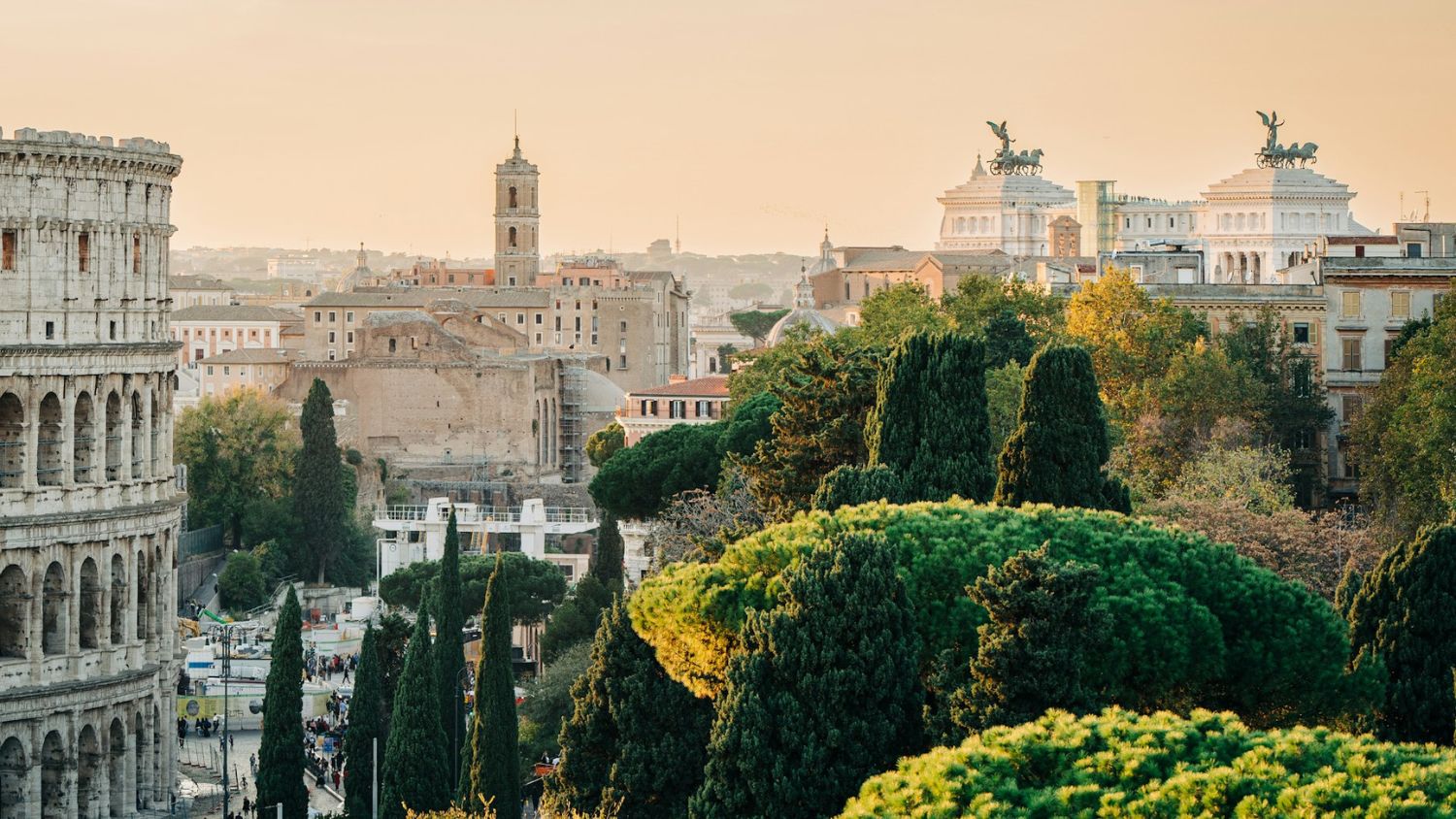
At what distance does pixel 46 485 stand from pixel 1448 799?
1048 inches

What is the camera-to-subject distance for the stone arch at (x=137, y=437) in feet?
144

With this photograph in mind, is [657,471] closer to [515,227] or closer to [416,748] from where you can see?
[416,748]

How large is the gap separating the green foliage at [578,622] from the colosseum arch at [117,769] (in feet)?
41.8

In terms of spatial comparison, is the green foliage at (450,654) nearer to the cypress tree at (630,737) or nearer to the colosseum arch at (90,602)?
the colosseum arch at (90,602)

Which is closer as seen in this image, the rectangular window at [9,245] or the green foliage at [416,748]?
the green foliage at [416,748]

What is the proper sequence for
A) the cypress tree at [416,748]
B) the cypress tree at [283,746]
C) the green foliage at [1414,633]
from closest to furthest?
the green foliage at [1414,633]
the cypress tree at [416,748]
the cypress tree at [283,746]

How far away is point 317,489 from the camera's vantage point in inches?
3118

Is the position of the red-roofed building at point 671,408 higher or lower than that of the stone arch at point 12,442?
higher

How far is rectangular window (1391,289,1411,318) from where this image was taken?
5825 centimetres

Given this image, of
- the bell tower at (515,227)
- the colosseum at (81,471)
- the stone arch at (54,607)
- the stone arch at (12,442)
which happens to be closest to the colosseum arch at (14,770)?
the colosseum at (81,471)

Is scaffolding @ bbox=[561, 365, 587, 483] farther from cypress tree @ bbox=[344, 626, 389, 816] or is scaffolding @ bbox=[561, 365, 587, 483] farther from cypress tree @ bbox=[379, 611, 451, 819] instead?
cypress tree @ bbox=[379, 611, 451, 819]

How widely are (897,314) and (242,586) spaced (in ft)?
73.5

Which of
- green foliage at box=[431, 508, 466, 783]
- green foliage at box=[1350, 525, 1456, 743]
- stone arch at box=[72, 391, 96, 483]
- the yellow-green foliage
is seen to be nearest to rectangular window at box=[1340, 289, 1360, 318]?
green foliage at box=[431, 508, 466, 783]

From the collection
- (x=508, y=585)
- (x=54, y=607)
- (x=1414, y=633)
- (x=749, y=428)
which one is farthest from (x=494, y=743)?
(x=508, y=585)
